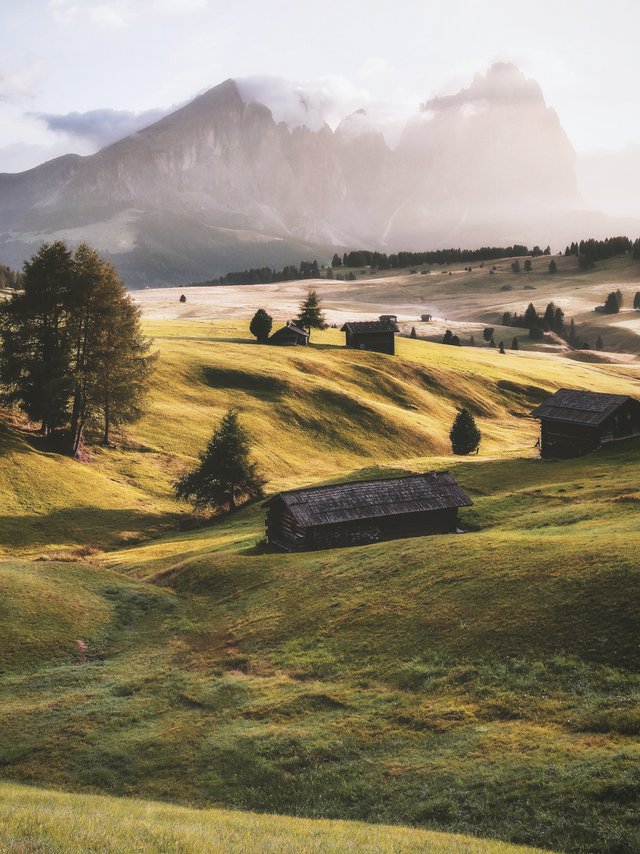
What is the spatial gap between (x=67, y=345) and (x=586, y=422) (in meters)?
49.6

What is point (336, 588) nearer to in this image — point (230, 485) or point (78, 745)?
point (78, 745)

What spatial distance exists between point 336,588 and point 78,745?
619 inches

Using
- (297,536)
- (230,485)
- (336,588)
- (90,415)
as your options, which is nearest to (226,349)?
(90,415)

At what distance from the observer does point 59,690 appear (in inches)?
1265

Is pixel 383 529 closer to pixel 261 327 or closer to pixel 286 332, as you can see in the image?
pixel 286 332

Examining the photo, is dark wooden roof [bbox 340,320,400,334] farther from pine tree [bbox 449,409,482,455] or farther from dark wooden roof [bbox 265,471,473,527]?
dark wooden roof [bbox 265,471,473,527]

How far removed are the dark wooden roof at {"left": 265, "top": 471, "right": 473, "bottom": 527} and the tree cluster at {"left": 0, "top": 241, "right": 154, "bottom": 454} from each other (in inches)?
1022

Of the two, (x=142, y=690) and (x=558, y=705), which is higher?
(x=558, y=705)

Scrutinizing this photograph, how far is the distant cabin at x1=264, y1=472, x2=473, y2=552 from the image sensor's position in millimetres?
50719

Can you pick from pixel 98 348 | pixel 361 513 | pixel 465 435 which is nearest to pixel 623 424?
pixel 465 435

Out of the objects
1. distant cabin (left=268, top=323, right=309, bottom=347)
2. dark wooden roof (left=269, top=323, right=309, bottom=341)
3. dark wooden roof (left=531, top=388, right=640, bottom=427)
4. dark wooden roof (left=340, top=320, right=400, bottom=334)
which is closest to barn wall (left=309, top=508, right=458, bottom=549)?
dark wooden roof (left=531, top=388, right=640, bottom=427)

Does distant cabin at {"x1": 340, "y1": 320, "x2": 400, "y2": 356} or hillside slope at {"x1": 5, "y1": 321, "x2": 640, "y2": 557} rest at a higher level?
distant cabin at {"x1": 340, "y1": 320, "x2": 400, "y2": 356}

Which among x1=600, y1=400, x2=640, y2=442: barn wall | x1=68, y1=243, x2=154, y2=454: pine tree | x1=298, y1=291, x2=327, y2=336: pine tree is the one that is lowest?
x1=600, y1=400, x2=640, y2=442: barn wall

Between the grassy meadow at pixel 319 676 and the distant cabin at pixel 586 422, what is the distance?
29.5 feet
